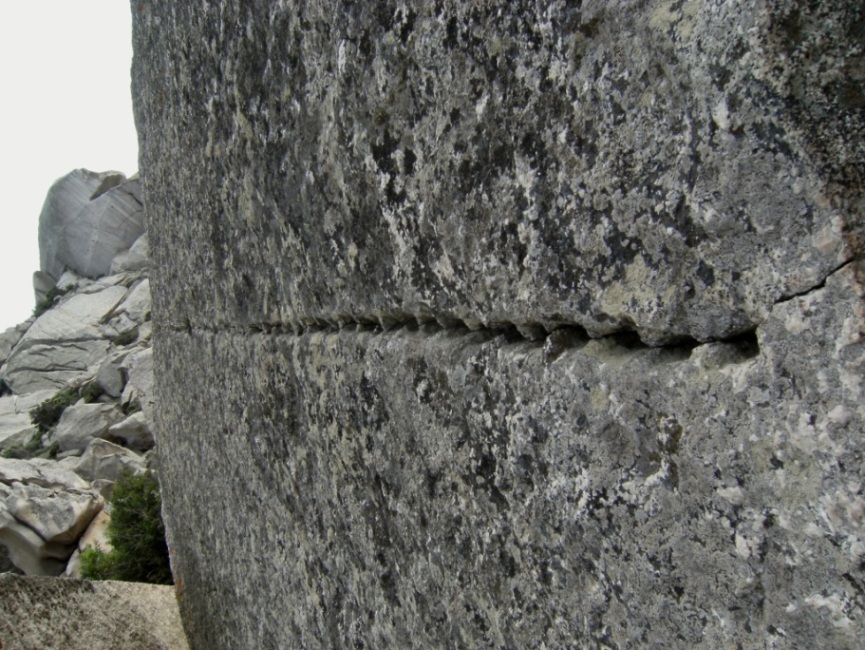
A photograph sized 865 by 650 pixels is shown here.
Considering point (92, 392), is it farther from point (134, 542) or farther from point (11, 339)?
point (134, 542)

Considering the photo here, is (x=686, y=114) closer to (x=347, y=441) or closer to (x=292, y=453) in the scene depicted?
(x=347, y=441)

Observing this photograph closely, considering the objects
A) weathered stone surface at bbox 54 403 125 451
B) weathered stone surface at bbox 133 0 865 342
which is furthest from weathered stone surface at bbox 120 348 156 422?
weathered stone surface at bbox 133 0 865 342

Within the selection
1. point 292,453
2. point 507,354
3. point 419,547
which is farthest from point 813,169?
point 292,453

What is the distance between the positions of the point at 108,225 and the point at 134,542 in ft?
74.3

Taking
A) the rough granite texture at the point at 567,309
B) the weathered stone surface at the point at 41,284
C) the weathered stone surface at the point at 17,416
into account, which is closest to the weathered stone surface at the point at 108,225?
the weathered stone surface at the point at 41,284

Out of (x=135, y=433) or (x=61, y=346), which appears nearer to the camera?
(x=135, y=433)

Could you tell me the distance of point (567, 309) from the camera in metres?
1.14

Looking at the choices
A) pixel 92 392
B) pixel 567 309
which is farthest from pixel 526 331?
pixel 92 392

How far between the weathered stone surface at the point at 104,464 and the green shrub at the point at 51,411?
22.7 ft

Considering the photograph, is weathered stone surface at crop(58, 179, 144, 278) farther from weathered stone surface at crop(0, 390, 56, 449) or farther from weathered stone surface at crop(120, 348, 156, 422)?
weathered stone surface at crop(120, 348, 156, 422)

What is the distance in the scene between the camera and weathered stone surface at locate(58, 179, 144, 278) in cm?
2936

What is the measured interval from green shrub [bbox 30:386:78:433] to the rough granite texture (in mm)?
21935

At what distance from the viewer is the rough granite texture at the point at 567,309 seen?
82 centimetres

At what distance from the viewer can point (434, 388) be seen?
1523 millimetres
